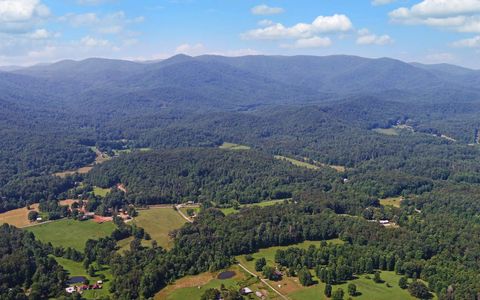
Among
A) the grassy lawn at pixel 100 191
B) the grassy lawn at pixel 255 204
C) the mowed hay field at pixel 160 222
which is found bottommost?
the mowed hay field at pixel 160 222

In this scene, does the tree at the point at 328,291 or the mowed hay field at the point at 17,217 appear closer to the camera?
the tree at the point at 328,291

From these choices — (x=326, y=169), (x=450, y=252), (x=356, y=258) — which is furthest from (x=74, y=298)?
(x=326, y=169)

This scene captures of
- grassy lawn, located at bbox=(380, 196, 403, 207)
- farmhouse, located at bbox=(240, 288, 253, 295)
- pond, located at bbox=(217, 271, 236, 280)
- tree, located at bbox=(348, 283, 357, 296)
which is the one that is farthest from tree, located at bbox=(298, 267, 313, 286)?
grassy lawn, located at bbox=(380, 196, 403, 207)

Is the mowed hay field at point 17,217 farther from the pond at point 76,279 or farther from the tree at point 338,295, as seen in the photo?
the tree at point 338,295

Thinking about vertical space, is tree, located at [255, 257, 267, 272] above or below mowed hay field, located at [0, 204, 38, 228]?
above

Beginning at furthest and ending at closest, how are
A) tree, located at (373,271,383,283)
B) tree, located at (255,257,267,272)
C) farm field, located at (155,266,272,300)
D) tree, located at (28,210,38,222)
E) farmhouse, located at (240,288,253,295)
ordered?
tree, located at (28,210,38,222)
tree, located at (255,257,267,272)
tree, located at (373,271,383,283)
farm field, located at (155,266,272,300)
farmhouse, located at (240,288,253,295)

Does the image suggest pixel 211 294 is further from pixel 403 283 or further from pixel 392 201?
pixel 392 201

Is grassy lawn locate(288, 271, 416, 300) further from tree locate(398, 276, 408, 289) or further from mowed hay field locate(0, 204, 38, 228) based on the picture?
mowed hay field locate(0, 204, 38, 228)

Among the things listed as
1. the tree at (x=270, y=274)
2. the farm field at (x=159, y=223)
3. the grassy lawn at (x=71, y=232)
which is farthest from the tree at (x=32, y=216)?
the tree at (x=270, y=274)
